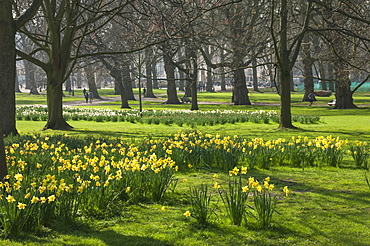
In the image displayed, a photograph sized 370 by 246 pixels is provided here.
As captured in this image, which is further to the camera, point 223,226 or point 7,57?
point 7,57

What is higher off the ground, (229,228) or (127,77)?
(127,77)

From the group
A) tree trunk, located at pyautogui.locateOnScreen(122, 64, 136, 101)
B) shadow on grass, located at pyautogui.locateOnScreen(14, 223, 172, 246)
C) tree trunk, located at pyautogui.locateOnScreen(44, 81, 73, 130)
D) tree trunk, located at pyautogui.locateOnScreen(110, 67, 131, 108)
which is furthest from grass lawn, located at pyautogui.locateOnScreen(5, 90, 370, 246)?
tree trunk, located at pyautogui.locateOnScreen(110, 67, 131, 108)

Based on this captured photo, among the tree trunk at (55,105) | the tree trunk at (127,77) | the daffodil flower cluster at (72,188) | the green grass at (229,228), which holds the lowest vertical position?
the green grass at (229,228)

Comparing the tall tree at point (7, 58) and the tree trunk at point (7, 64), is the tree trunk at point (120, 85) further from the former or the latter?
the tree trunk at point (7, 64)

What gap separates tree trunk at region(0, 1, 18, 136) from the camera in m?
11.9

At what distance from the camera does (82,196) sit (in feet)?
16.7

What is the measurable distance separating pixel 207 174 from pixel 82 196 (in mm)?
3201

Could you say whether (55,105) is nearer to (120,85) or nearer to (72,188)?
(72,188)

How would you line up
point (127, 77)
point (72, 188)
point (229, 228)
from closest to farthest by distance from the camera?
point (229, 228)
point (72, 188)
point (127, 77)

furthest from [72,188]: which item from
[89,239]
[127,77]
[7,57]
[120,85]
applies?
[127,77]

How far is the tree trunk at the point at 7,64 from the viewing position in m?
11.9

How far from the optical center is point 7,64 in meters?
12.3

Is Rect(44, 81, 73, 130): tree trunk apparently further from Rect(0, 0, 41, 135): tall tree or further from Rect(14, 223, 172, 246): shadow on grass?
Rect(14, 223, 172, 246): shadow on grass

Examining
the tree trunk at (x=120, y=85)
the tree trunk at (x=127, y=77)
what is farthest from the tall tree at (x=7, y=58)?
the tree trunk at (x=120, y=85)
